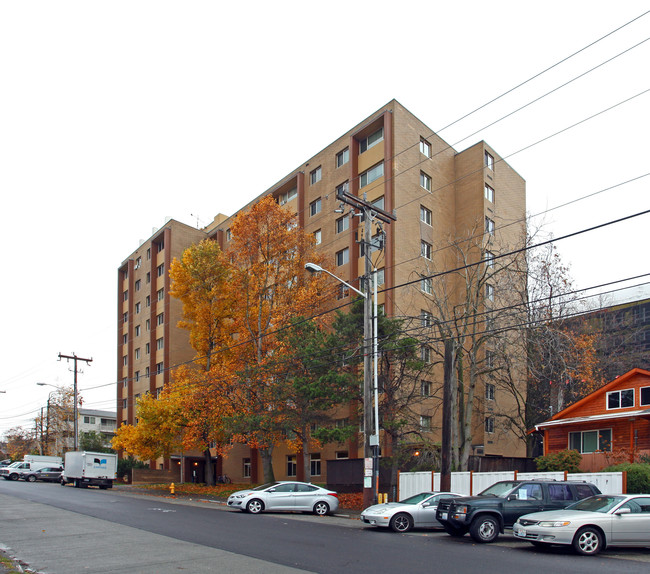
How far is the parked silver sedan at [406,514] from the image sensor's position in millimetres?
18688

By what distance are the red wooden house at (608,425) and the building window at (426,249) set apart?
13326 mm

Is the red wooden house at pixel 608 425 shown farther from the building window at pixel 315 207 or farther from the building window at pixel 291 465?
the building window at pixel 315 207

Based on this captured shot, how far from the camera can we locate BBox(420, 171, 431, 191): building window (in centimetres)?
4104

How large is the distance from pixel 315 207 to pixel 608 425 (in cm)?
2473

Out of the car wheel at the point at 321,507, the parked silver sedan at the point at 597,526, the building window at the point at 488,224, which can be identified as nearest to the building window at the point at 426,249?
the building window at the point at 488,224

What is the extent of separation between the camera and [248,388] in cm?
3397

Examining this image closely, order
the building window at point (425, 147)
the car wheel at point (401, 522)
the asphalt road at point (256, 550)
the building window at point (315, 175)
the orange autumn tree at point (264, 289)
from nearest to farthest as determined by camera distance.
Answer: the asphalt road at point (256, 550) < the car wheel at point (401, 522) < the orange autumn tree at point (264, 289) < the building window at point (425, 147) < the building window at point (315, 175)

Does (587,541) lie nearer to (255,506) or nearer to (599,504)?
(599,504)

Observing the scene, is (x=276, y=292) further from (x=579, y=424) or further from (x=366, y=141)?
(x=579, y=424)

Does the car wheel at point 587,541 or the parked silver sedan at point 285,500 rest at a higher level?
→ the car wheel at point 587,541

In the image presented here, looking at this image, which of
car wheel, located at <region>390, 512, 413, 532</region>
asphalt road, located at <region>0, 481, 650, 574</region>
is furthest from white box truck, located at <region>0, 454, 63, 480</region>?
car wheel, located at <region>390, 512, 413, 532</region>

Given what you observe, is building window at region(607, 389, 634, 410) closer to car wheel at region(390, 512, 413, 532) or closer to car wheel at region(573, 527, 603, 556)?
car wheel at region(390, 512, 413, 532)

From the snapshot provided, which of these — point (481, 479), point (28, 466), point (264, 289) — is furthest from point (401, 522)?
point (28, 466)

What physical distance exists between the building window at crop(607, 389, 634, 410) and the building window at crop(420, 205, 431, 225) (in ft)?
53.0
